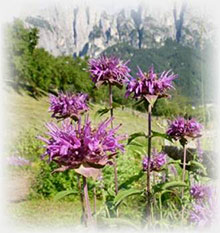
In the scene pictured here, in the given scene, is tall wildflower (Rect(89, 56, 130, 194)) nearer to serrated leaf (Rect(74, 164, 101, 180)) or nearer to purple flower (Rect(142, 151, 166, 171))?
purple flower (Rect(142, 151, 166, 171))

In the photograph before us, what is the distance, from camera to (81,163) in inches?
34.3

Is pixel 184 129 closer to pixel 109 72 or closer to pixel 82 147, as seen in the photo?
pixel 109 72

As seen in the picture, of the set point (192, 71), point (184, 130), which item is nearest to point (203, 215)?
point (184, 130)

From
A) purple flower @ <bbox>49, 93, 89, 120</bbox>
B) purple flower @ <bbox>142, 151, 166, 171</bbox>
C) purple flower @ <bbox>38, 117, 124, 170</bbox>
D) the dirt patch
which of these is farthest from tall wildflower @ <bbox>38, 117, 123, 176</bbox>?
the dirt patch

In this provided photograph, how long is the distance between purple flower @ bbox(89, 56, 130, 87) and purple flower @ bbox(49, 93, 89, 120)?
91mm

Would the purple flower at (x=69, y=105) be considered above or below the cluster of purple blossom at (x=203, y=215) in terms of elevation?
above

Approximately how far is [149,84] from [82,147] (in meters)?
0.43

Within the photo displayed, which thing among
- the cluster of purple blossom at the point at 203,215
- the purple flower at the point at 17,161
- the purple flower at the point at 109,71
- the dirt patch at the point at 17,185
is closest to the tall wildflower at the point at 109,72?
the purple flower at the point at 109,71

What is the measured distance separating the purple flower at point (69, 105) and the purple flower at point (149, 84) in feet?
0.75

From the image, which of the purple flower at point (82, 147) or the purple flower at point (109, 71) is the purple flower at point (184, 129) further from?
the purple flower at point (82, 147)

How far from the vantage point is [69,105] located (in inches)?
56.1

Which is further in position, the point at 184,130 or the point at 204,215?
the point at 184,130

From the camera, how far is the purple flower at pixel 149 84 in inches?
48.2

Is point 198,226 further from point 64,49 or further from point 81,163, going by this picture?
point 64,49
